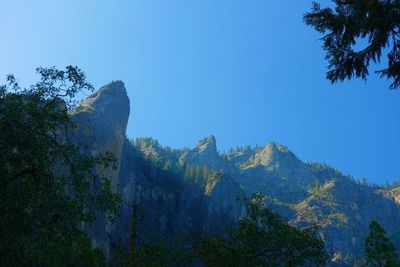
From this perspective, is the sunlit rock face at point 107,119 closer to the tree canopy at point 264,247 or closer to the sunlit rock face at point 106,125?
the sunlit rock face at point 106,125

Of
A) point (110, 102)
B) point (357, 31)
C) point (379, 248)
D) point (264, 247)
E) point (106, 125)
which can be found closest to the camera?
point (357, 31)

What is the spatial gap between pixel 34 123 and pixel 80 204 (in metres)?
3.13

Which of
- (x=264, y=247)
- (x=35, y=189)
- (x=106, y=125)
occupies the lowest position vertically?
(x=35, y=189)

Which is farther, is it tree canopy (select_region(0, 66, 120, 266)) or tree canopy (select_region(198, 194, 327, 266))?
tree canopy (select_region(198, 194, 327, 266))

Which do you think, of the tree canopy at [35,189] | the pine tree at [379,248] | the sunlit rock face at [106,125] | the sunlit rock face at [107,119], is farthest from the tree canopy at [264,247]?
the sunlit rock face at [107,119]

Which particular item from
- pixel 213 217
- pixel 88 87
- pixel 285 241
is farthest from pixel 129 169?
pixel 88 87

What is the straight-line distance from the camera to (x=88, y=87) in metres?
17.0

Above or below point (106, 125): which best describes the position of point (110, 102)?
above

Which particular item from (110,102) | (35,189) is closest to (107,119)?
(110,102)

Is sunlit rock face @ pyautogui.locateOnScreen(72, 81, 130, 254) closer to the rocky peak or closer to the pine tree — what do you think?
the rocky peak

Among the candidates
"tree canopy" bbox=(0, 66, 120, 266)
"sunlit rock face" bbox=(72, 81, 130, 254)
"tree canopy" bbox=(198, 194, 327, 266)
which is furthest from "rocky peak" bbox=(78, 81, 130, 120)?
"tree canopy" bbox=(0, 66, 120, 266)

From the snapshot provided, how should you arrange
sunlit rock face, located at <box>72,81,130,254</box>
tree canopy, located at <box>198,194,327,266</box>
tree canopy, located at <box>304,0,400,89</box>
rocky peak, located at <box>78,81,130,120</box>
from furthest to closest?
1. rocky peak, located at <box>78,81,130,120</box>
2. sunlit rock face, located at <box>72,81,130,254</box>
3. tree canopy, located at <box>198,194,327,266</box>
4. tree canopy, located at <box>304,0,400,89</box>

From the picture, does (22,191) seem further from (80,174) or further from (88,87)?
(88,87)

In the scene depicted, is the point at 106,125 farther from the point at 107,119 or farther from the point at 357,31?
the point at 357,31
